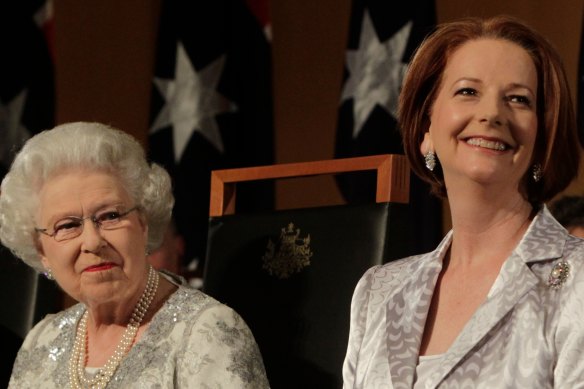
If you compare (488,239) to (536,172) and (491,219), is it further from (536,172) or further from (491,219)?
(536,172)

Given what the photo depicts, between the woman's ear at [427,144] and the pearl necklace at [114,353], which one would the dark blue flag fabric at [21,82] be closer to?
the pearl necklace at [114,353]

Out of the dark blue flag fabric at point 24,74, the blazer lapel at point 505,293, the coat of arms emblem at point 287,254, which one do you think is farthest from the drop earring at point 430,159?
the dark blue flag fabric at point 24,74

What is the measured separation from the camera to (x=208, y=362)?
2295mm

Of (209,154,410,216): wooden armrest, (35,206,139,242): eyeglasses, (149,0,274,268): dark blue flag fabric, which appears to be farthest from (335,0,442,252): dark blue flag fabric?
(35,206,139,242): eyeglasses

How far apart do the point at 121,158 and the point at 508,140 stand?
988mm

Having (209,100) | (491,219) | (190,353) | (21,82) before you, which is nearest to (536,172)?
(491,219)

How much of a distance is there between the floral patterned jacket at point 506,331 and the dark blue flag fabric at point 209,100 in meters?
2.58

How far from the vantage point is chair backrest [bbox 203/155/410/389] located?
240 centimetres

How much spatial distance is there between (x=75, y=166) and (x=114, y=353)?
17.1 inches

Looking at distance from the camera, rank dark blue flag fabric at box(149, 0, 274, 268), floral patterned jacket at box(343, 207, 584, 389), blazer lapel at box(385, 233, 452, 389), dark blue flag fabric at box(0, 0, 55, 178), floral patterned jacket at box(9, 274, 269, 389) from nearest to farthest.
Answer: floral patterned jacket at box(343, 207, 584, 389) → blazer lapel at box(385, 233, 452, 389) → floral patterned jacket at box(9, 274, 269, 389) → dark blue flag fabric at box(149, 0, 274, 268) → dark blue flag fabric at box(0, 0, 55, 178)

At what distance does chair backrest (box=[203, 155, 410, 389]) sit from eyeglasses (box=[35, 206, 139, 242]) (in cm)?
33

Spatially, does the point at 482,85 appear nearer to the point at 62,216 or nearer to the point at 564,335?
the point at 564,335

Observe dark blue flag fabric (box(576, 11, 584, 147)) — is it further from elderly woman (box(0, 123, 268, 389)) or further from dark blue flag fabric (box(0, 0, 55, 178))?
dark blue flag fabric (box(0, 0, 55, 178))

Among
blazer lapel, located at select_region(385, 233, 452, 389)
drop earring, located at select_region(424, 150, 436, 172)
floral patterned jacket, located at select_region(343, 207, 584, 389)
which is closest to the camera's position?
floral patterned jacket, located at select_region(343, 207, 584, 389)
